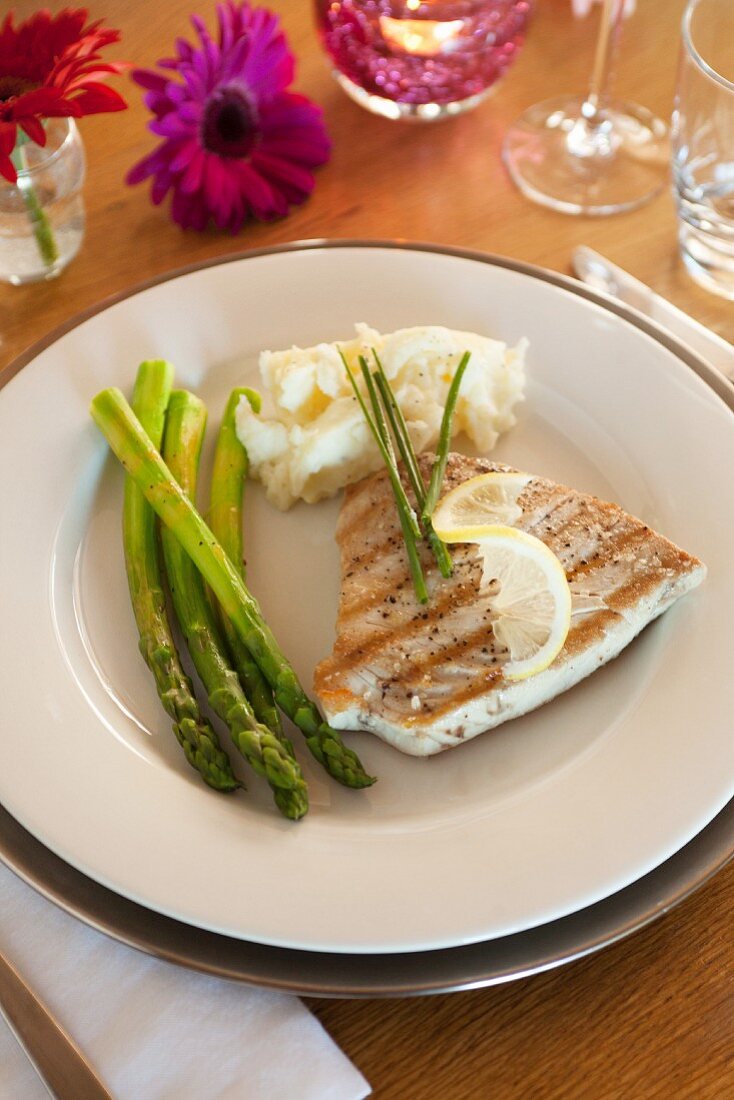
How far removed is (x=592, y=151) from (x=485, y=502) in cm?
155

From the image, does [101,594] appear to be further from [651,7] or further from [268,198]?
[651,7]

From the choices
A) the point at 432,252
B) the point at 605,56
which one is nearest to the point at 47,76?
the point at 432,252

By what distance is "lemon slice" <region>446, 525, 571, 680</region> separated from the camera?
1.91 metres

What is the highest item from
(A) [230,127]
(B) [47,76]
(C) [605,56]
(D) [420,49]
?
(B) [47,76]

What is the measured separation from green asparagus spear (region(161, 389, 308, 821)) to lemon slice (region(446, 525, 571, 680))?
17.2 inches

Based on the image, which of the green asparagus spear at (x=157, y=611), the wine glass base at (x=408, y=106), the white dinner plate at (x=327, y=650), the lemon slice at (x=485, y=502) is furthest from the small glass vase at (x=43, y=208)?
the lemon slice at (x=485, y=502)

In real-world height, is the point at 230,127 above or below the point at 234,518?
above

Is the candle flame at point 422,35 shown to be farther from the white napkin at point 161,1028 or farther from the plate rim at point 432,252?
the white napkin at point 161,1028

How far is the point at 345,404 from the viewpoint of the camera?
2352 millimetres

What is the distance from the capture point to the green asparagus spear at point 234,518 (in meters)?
2.03

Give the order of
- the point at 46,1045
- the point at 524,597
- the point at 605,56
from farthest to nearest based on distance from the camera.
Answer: the point at 605,56
the point at 524,597
the point at 46,1045

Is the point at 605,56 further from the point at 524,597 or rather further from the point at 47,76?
the point at 524,597

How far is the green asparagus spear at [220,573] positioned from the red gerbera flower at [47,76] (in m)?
0.59

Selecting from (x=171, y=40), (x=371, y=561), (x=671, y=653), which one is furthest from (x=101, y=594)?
(x=171, y=40)
